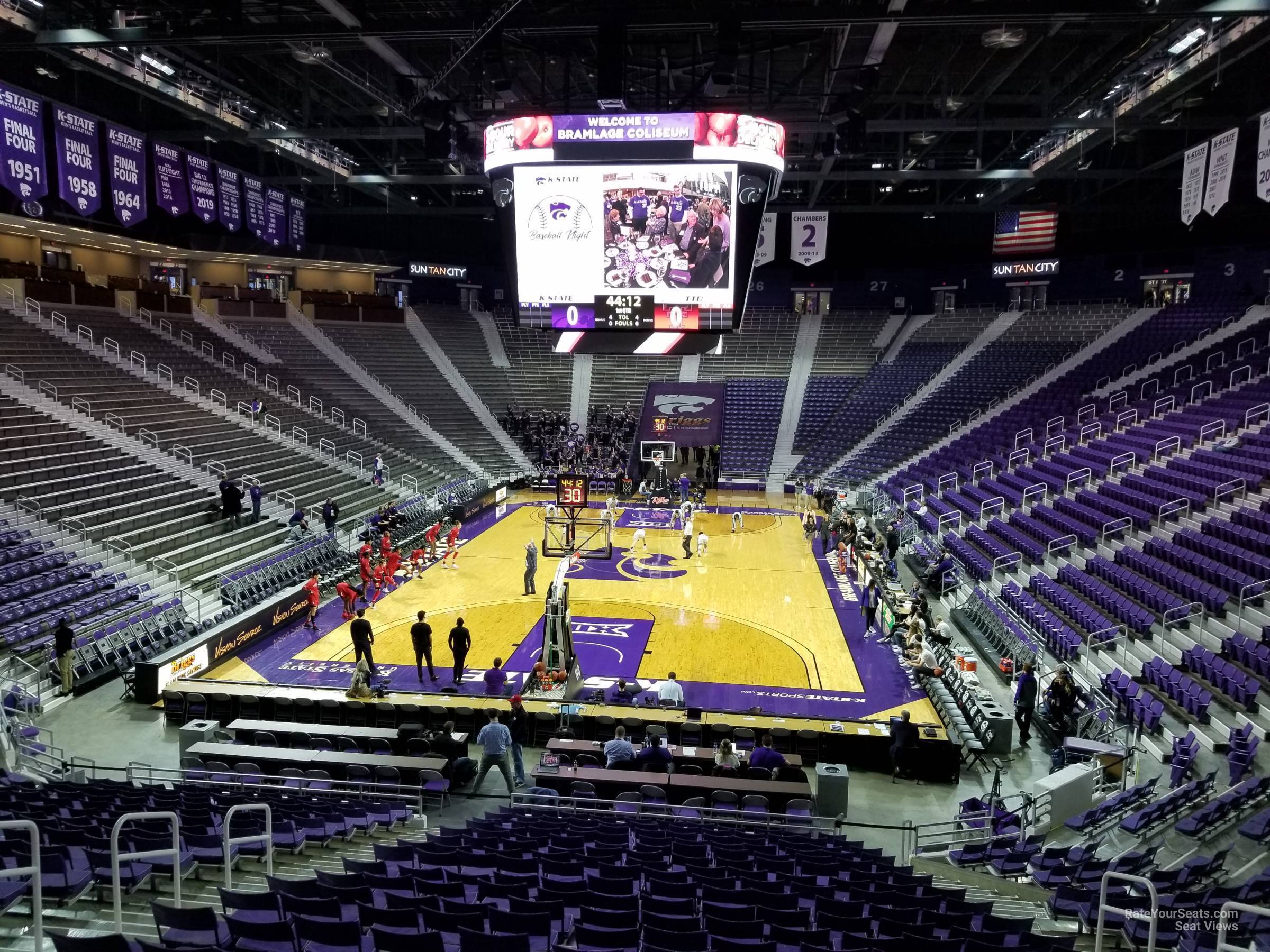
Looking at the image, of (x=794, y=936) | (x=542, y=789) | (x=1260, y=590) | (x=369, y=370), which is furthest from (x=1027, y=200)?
(x=794, y=936)

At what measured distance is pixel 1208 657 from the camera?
557 inches

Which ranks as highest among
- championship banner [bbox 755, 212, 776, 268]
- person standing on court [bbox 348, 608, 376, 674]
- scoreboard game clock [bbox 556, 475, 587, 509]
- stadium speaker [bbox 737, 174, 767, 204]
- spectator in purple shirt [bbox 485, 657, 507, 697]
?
championship banner [bbox 755, 212, 776, 268]

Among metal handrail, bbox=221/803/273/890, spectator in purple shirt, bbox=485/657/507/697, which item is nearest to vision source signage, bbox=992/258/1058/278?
spectator in purple shirt, bbox=485/657/507/697

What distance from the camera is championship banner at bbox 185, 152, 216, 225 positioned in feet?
72.0

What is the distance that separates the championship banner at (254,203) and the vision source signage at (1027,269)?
3505 cm

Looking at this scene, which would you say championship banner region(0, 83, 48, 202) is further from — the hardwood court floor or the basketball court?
the hardwood court floor

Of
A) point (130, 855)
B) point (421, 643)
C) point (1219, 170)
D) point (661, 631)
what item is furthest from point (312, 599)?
point (1219, 170)

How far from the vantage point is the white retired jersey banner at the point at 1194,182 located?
18781mm

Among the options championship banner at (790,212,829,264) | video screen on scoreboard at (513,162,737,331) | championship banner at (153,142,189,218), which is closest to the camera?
video screen on scoreboard at (513,162,737,331)

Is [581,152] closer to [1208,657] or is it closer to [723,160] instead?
[723,160]

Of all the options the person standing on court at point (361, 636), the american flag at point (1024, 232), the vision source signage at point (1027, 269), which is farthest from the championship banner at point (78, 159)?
the vision source signage at point (1027, 269)

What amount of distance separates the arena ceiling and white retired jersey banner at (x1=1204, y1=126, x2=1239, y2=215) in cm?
177

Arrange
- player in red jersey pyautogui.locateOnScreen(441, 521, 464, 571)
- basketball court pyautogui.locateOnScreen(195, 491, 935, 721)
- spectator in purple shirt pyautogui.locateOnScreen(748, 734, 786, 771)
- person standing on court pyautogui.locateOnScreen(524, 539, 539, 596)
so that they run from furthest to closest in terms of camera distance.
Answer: player in red jersey pyautogui.locateOnScreen(441, 521, 464, 571) < person standing on court pyautogui.locateOnScreen(524, 539, 539, 596) < basketball court pyautogui.locateOnScreen(195, 491, 935, 721) < spectator in purple shirt pyautogui.locateOnScreen(748, 734, 786, 771)

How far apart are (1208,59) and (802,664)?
1540 cm
